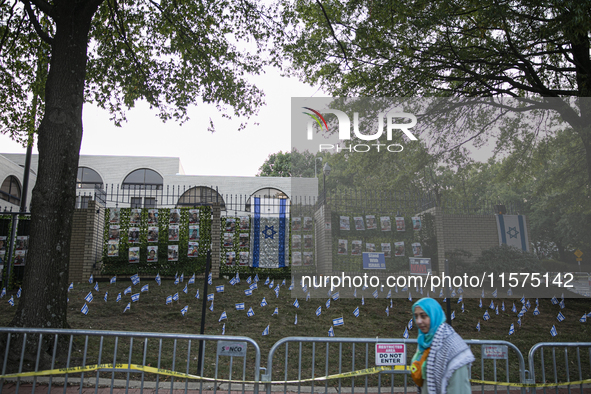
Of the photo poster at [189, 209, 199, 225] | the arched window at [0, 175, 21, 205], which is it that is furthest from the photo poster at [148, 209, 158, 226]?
the arched window at [0, 175, 21, 205]

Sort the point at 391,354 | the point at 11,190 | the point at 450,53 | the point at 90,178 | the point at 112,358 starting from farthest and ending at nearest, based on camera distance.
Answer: the point at 90,178 → the point at 11,190 → the point at 450,53 → the point at 112,358 → the point at 391,354

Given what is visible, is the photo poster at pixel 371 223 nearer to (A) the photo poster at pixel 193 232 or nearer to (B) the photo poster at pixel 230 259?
(B) the photo poster at pixel 230 259

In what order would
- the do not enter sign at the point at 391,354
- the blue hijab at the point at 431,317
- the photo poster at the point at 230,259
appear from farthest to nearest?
the photo poster at the point at 230,259, the do not enter sign at the point at 391,354, the blue hijab at the point at 431,317

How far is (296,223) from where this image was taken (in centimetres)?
1325

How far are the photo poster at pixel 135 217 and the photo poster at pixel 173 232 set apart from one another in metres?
1.01

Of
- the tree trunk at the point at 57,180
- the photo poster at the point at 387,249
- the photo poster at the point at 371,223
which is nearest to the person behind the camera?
the tree trunk at the point at 57,180

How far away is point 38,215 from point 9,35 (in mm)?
7289

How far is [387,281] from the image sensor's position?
1166 cm

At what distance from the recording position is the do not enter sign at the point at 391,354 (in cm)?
420

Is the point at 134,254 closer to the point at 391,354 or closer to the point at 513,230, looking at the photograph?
the point at 391,354

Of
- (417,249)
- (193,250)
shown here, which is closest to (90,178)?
(193,250)

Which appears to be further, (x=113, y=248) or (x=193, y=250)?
(x=193, y=250)

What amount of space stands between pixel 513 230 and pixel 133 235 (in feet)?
39.5

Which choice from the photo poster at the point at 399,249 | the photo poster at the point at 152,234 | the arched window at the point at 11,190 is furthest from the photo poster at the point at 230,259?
the arched window at the point at 11,190
